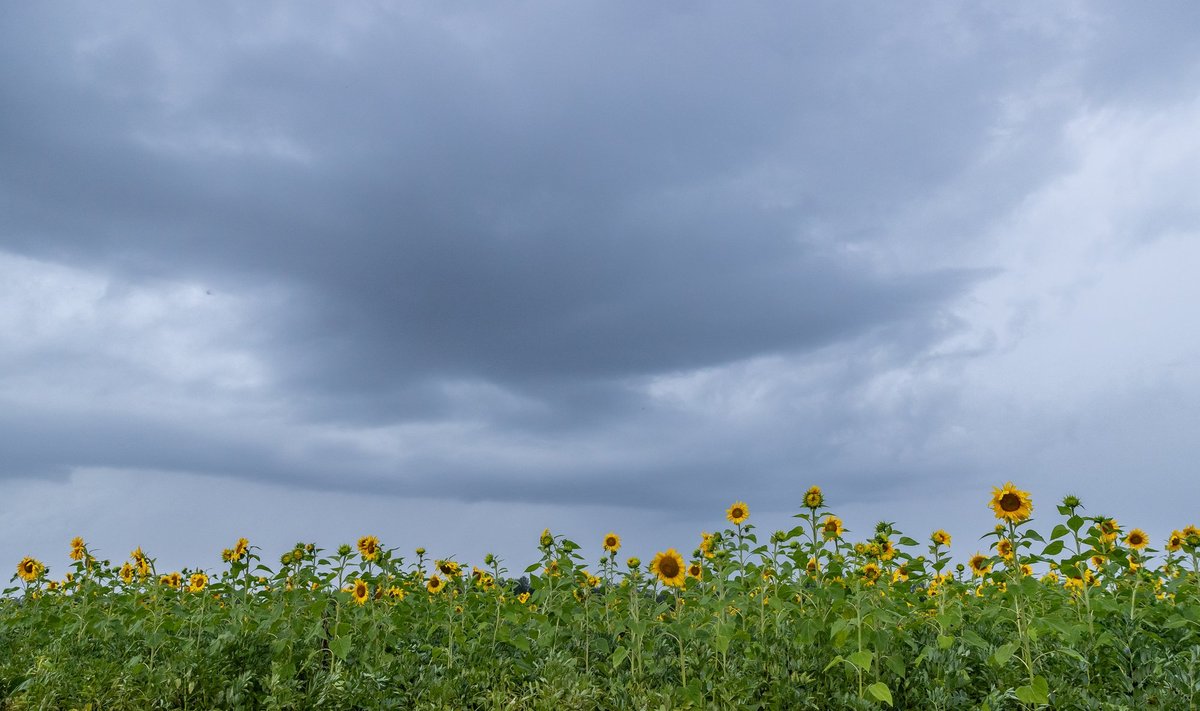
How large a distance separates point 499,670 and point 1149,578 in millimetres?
6893

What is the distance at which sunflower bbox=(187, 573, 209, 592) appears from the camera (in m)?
12.1

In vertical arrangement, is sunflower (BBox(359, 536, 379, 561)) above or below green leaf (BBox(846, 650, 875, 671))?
above

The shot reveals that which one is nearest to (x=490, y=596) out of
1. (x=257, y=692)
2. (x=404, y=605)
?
(x=404, y=605)

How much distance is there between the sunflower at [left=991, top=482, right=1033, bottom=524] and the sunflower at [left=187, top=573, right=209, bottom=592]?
9977 mm

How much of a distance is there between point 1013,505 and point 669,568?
9.85 ft

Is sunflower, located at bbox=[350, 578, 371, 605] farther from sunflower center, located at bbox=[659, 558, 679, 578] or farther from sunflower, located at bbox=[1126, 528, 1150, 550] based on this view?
sunflower, located at bbox=[1126, 528, 1150, 550]

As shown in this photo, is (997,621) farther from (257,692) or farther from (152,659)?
(152,659)

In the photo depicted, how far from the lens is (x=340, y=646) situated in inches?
289

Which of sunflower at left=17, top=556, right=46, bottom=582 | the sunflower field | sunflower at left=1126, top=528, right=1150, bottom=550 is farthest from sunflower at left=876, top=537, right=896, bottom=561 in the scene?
sunflower at left=17, top=556, right=46, bottom=582

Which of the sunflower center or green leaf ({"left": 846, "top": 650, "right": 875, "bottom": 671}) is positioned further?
the sunflower center

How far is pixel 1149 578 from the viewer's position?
935 cm

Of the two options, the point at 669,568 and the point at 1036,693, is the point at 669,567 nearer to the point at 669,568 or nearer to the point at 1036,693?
the point at 669,568

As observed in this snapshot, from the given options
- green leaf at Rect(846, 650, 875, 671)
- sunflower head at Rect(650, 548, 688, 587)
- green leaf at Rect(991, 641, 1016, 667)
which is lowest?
green leaf at Rect(846, 650, 875, 671)

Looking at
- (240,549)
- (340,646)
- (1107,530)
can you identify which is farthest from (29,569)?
(1107,530)
